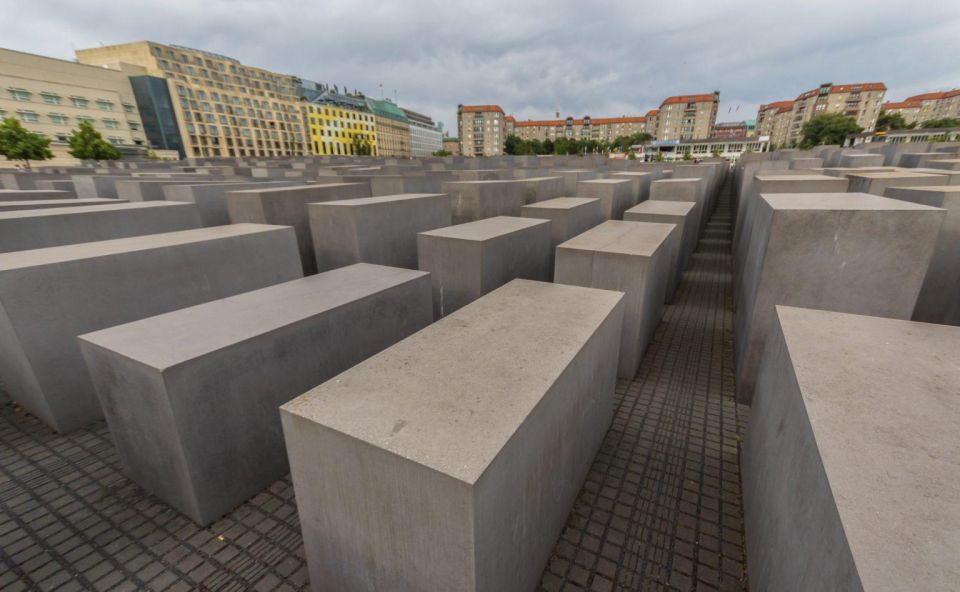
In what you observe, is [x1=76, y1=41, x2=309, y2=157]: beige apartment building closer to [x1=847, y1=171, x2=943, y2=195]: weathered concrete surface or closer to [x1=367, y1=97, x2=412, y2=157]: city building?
[x1=367, y1=97, x2=412, y2=157]: city building

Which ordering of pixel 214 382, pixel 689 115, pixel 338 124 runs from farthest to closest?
1. pixel 689 115
2. pixel 338 124
3. pixel 214 382

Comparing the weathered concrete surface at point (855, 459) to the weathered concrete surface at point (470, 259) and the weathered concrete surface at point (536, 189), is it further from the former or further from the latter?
the weathered concrete surface at point (536, 189)

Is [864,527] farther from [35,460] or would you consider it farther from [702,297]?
[702,297]

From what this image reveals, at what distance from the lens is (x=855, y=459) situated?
189cm

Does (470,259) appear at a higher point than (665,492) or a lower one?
higher

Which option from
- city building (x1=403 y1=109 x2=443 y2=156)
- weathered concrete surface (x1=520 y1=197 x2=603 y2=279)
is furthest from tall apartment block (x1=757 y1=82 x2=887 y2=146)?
weathered concrete surface (x1=520 y1=197 x2=603 y2=279)

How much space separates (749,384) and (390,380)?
484cm

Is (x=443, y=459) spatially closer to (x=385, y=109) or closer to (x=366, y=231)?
(x=366, y=231)

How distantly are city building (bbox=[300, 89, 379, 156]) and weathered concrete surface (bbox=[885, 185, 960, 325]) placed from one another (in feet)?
292

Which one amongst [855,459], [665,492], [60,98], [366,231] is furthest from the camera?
[60,98]

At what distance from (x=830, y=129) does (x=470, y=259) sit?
73479 millimetres

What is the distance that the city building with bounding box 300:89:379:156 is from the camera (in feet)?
283

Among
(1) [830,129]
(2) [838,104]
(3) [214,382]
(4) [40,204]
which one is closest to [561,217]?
(3) [214,382]

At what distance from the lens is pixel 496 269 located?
637cm
